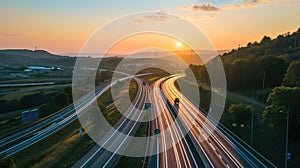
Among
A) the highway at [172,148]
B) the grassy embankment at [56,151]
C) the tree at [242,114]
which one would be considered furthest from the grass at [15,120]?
the tree at [242,114]

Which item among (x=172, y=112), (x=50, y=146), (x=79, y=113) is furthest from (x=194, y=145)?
(x=79, y=113)

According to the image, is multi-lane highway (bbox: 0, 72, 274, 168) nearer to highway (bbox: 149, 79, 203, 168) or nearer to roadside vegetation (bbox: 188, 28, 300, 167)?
highway (bbox: 149, 79, 203, 168)

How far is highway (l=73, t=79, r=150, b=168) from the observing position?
33.5 meters

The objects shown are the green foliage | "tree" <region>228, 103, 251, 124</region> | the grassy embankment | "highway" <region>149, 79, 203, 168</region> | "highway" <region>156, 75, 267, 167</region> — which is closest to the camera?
the grassy embankment

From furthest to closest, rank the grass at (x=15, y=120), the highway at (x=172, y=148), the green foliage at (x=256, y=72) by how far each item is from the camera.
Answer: the green foliage at (x=256, y=72) → the grass at (x=15, y=120) → the highway at (x=172, y=148)

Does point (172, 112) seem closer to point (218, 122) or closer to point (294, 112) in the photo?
point (218, 122)

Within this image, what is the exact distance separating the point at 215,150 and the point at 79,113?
37.5 metres

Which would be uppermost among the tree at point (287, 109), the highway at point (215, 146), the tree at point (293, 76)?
the tree at point (293, 76)

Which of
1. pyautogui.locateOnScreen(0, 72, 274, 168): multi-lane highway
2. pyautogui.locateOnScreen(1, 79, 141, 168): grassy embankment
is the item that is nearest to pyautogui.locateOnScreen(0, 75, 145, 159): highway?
pyautogui.locateOnScreen(0, 72, 274, 168): multi-lane highway

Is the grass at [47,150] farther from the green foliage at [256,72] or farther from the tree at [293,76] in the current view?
the green foliage at [256,72]

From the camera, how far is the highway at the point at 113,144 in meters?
33.5

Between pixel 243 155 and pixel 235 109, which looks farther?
pixel 235 109

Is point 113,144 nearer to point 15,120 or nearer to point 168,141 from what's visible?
point 168,141

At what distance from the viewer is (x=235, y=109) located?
167 feet
